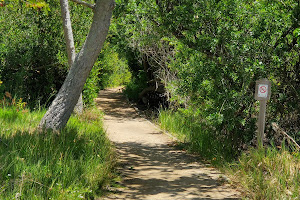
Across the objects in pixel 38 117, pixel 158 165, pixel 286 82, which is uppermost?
pixel 286 82

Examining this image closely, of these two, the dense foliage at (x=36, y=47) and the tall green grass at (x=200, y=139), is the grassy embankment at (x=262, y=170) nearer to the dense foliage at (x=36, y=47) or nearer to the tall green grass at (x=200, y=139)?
the tall green grass at (x=200, y=139)

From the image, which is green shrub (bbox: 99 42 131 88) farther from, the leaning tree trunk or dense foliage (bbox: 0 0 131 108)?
the leaning tree trunk

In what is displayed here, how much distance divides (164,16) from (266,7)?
2.57 m

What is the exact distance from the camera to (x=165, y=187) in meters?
6.68

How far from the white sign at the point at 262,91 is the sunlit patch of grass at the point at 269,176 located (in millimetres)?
1038

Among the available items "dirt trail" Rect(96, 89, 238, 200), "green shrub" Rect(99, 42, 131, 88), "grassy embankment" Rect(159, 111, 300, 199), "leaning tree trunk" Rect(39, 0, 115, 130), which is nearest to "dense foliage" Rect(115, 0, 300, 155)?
"grassy embankment" Rect(159, 111, 300, 199)

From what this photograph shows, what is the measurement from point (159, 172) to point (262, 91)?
257cm

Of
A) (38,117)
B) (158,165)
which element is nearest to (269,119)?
(158,165)

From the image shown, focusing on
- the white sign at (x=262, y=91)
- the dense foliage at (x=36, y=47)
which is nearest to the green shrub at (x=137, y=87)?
the dense foliage at (x=36, y=47)

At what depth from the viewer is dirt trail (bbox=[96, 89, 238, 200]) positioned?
633 centimetres

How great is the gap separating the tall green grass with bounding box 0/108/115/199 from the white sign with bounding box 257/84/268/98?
3.10 m

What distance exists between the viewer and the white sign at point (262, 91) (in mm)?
7125

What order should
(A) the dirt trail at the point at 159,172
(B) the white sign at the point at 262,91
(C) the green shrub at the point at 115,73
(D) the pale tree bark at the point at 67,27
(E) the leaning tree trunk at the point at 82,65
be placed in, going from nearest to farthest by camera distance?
(A) the dirt trail at the point at 159,172 → (B) the white sign at the point at 262,91 → (E) the leaning tree trunk at the point at 82,65 → (D) the pale tree bark at the point at 67,27 → (C) the green shrub at the point at 115,73

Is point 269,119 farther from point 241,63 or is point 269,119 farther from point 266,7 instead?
point 266,7
